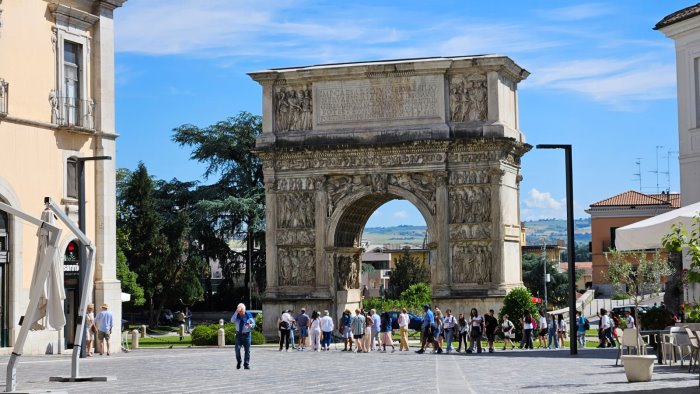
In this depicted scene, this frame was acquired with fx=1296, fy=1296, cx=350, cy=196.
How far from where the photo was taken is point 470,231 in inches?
2048

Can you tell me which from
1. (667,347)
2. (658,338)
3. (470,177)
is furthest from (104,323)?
(470,177)

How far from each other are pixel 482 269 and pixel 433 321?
886cm

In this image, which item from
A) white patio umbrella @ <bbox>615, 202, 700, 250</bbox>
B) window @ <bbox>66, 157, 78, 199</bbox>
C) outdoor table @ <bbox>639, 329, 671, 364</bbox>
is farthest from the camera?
window @ <bbox>66, 157, 78, 199</bbox>

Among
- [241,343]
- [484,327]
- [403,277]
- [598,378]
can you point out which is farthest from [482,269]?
[403,277]

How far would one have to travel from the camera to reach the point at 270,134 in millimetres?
54406

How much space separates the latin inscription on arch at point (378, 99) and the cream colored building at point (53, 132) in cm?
1481

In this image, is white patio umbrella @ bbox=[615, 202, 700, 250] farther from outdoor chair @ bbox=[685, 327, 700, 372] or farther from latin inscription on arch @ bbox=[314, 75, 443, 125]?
latin inscription on arch @ bbox=[314, 75, 443, 125]

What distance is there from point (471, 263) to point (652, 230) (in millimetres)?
27248

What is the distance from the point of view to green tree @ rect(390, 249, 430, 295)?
388 ft

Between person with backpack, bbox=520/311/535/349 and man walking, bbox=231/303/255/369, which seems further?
person with backpack, bbox=520/311/535/349

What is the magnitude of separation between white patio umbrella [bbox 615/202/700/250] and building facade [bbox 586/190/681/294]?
80.8 m

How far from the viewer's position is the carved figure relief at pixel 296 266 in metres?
54.1

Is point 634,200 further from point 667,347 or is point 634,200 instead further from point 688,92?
point 667,347

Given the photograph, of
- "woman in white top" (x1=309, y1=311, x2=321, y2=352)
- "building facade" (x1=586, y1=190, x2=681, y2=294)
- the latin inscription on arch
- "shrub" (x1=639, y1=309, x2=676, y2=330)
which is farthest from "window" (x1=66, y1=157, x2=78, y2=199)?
"building facade" (x1=586, y1=190, x2=681, y2=294)
